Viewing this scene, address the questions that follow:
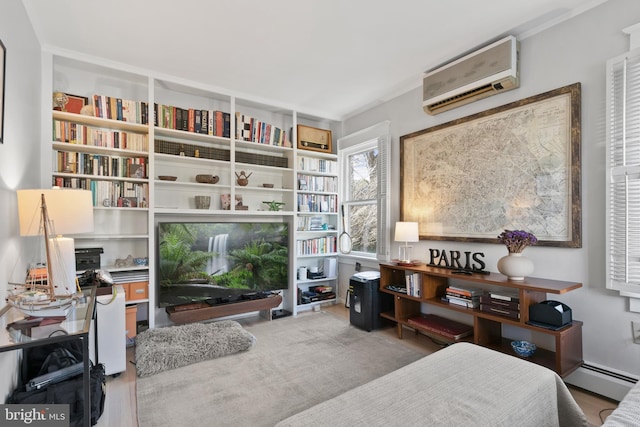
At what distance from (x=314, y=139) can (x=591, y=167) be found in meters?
2.89

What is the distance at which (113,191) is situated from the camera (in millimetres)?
2936

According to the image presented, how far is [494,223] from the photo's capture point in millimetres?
2654

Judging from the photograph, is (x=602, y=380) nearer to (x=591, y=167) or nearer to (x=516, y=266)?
(x=516, y=266)

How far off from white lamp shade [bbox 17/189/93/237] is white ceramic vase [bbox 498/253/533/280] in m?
2.79

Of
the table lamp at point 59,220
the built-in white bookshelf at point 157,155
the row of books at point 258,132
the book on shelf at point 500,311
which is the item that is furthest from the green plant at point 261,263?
the book on shelf at point 500,311

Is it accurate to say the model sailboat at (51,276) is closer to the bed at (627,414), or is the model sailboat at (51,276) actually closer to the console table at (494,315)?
the bed at (627,414)

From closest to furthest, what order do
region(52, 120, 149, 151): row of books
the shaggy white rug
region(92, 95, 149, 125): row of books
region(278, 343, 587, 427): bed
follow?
region(278, 343, 587, 427): bed → the shaggy white rug → region(52, 120, 149, 151): row of books → region(92, 95, 149, 125): row of books

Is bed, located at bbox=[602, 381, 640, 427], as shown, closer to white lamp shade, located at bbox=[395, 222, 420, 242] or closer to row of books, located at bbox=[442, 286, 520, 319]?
row of books, located at bbox=[442, 286, 520, 319]

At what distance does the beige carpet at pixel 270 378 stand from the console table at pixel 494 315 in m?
0.46

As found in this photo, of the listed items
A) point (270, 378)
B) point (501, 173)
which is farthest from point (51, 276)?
point (501, 173)

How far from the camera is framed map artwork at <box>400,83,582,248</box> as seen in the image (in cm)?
222

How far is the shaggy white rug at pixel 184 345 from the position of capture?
7.97 ft

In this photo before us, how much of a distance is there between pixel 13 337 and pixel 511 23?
3.47 m

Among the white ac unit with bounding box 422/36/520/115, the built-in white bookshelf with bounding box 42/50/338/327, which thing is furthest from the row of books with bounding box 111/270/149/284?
the white ac unit with bounding box 422/36/520/115
